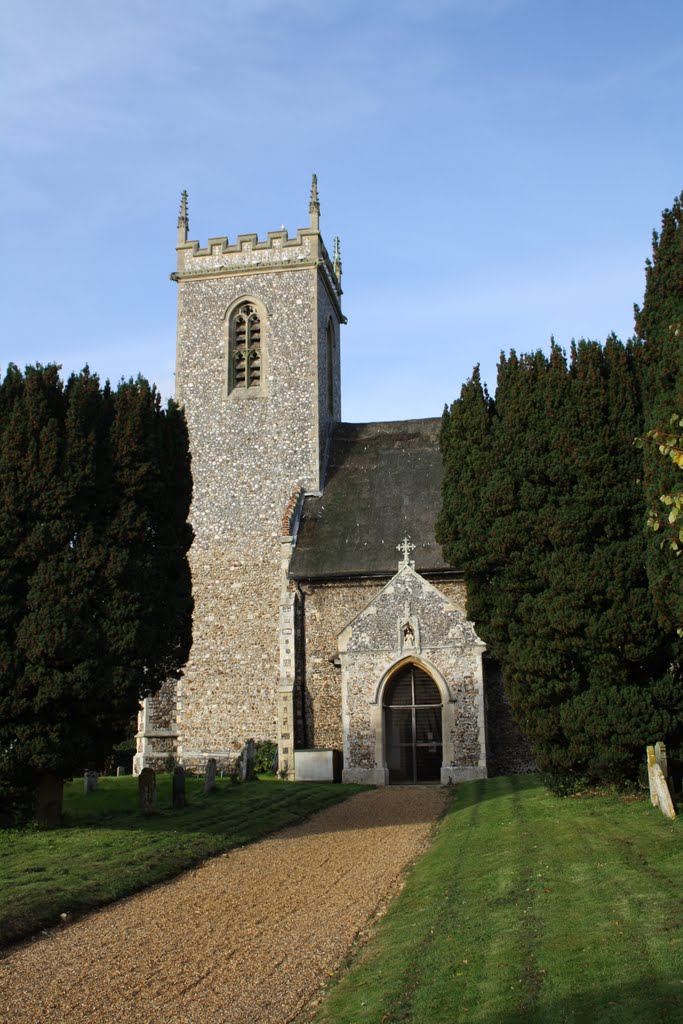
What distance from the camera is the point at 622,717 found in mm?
13203

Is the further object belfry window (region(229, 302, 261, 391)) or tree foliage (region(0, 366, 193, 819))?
belfry window (region(229, 302, 261, 391))

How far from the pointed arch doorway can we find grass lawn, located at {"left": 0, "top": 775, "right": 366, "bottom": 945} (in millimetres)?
3171

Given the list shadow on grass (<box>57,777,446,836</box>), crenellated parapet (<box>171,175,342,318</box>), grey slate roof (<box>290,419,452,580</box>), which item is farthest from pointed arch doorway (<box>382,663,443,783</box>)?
crenellated parapet (<box>171,175,342,318</box>)

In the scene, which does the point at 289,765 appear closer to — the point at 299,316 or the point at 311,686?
the point at 311,686

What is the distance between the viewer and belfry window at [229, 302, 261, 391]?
89.0 feet

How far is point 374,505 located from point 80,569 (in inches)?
502

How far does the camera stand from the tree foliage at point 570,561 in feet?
44.0

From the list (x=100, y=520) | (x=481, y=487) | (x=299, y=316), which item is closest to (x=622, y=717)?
→ (x=481, y=487)

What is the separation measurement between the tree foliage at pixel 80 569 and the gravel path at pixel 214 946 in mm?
3023

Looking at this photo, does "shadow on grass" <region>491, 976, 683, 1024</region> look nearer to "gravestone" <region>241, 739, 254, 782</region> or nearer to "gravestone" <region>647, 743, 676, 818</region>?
"gravestone" <region>647, 743, 676, 818</region>

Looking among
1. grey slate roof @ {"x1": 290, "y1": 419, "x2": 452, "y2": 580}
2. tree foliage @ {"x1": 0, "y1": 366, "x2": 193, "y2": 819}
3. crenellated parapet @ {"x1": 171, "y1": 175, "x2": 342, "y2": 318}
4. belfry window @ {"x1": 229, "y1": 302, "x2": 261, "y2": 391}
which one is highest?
crenellated parapet @ {"x1": 171, "y1": 175, "x2": 342, "y2": 318}

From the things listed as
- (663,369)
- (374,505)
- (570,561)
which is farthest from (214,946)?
(374,505)

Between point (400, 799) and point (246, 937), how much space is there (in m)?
10.3

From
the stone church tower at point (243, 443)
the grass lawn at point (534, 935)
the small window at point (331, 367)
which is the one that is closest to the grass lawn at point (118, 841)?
the grass lawn at point (534, 935)
